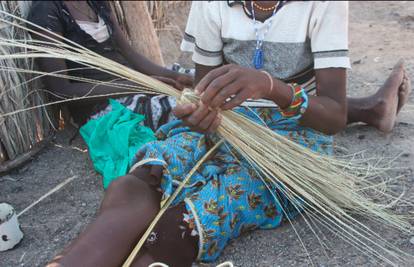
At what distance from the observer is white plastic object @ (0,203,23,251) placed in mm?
1796

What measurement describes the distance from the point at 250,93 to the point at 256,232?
1.87ft

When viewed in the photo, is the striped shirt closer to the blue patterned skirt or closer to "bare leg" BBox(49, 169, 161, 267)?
the blue patterned skirt

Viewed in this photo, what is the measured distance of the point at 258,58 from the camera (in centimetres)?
174

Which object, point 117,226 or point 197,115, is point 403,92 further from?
point 117,226

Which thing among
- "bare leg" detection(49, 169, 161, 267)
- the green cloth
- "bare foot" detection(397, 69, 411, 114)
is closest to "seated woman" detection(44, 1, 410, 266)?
"bare leg" detection(49, 169, 161, 267)

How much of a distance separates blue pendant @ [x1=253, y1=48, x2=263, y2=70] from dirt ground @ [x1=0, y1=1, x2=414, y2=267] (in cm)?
55

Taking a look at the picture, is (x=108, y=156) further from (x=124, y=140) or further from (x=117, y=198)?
(x=117, y=198)

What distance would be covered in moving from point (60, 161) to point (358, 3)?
3.33m

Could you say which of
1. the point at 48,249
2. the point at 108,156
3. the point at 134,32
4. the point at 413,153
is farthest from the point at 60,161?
the point at 413,153

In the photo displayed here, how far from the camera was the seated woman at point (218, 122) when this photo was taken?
1437 millimetres

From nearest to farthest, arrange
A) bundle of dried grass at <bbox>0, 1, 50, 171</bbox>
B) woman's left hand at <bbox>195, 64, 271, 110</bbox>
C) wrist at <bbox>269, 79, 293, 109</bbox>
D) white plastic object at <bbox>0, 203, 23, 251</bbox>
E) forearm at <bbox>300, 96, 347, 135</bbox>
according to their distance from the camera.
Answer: woman's left hand at <bbox>195, 64, 271, 110</bbox>
wrist at <bbox>269, 79, 293, 109</bbox>
forearm at <bbox>300, 96, 347, 135</bbox>
white plastic object at <bbox>0, 203, 23, 251</bbox>
bundle of dried grass at <bbox>0, 1, 50, 171</bbox>

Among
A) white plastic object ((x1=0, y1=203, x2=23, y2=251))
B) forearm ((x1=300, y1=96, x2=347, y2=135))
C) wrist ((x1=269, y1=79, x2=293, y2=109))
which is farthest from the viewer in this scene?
white plastic object ((x1=0, y1=203, x2=23, y2=251))

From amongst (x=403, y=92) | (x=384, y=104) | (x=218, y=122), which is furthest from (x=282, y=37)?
(x=403, y=92)

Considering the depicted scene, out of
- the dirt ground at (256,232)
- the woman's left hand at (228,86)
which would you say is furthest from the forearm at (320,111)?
the dirt ground at (256,232)
